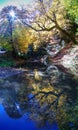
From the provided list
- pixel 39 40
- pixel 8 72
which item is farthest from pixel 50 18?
pixel 8 72

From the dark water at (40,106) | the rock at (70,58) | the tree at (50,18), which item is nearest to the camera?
the dark water at (40,106)

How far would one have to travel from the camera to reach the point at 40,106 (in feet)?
37.3

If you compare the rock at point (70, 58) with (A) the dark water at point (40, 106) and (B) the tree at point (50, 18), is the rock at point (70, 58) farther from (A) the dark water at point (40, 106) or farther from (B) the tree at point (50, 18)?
(A) the dark water at point (40, 106)

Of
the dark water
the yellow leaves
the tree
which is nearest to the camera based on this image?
the dark water

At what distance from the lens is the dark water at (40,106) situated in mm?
9070

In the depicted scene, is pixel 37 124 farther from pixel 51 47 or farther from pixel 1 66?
pixel 51 47

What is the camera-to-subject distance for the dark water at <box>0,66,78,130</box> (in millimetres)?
9070

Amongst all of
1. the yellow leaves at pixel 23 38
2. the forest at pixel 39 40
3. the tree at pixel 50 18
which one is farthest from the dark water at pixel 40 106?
the yellow leaves at pixel 23 38

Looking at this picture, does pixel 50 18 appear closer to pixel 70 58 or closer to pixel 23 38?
pixel 23 38

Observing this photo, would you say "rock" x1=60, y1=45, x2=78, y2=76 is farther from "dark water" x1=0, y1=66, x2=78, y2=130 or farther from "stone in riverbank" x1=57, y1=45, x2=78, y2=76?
"dark water" x1=0, y1=66, x2=78, y2=130

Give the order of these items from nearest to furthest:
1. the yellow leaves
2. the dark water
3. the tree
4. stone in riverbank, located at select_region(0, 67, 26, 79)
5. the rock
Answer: the dark water < stone in riverbank, located at select_region(0, 67, 26, 79) < the rock < the tree < the yellow leaves

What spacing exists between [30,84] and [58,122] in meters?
7.67

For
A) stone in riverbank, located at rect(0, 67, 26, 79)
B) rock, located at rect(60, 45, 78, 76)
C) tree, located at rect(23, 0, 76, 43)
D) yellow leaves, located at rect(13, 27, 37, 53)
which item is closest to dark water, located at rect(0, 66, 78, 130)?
stone in riverbank, located at rect(0, 67, 26, 79)

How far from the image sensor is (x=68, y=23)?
34969mm
